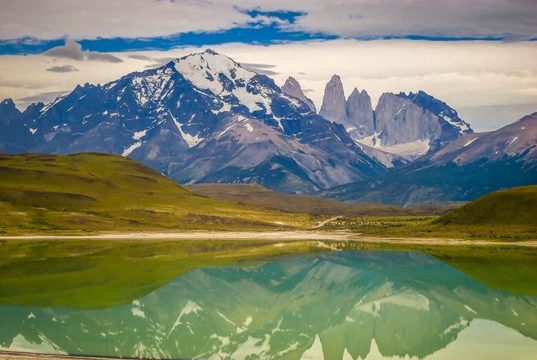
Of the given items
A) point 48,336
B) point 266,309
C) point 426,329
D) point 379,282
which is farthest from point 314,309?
point 48,336

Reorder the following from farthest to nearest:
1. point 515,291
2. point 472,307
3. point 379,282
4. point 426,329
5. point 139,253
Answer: point 139,253
point 379,282
point 515,291
point 472,307
point 426,329

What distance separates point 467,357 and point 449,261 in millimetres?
87065

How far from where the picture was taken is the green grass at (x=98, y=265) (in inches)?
4114

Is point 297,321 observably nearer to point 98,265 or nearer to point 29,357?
point 29,357

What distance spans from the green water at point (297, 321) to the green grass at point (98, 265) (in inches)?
246

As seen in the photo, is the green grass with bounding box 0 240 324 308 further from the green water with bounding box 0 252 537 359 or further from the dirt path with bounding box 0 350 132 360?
the dirt path with bounding box 0 350 132 360

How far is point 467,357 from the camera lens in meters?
65.8

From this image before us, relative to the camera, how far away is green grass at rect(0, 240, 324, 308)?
10450cm

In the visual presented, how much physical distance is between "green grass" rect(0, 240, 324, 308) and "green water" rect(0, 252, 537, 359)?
6.25 meters

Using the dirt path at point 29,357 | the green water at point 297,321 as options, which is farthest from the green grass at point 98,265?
the dirt path at point 29,357

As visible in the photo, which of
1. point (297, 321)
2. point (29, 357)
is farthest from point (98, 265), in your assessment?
point (29, 357)

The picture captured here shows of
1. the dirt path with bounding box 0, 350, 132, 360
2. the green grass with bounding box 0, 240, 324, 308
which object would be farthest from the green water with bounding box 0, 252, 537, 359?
the dirt path with bounding box 0, 350, 132, 360

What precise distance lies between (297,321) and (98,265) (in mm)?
64783

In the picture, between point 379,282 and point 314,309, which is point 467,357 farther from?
point 379,282
